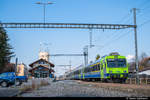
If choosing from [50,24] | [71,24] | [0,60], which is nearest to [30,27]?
[50,24]

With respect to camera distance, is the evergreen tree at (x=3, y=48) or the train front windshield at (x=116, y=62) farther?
the evergreen tree at (x=3, y=48)

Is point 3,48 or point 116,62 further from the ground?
point 3,48

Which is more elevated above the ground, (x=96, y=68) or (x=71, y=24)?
(x=71, y=24)

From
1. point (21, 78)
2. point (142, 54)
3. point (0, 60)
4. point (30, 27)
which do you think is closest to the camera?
point (30, 27)

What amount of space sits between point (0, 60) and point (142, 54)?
81362 mm

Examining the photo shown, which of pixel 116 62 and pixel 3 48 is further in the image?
pixel 3 48

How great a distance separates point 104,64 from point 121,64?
1914 mm

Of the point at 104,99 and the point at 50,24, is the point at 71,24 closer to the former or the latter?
the point at 50,24

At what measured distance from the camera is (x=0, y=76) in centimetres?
2461

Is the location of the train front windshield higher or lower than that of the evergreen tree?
lower

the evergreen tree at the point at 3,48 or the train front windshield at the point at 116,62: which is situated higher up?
the evergreen tree at the point at 3,48

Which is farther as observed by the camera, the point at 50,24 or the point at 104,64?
the point at 50,24

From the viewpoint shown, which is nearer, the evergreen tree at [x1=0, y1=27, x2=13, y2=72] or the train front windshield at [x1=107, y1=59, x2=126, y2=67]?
the train front windshield at [x1=107, y1=59, x2=126, y2=67]

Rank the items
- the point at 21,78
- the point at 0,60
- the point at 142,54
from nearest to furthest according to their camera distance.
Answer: the point at 21,78 → the point at 0,60 → the point at 142,54
